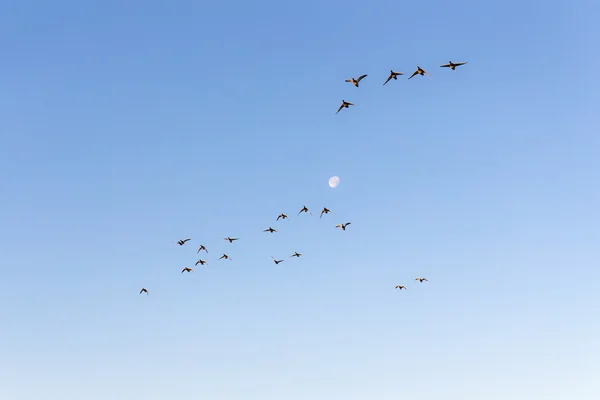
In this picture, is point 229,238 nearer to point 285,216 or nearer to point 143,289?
point 285,216

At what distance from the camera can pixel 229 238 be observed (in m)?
119

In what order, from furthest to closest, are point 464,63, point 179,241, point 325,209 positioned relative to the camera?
point 179,241 < point 325,209 < point 464,63

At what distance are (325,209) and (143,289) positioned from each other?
51.1m

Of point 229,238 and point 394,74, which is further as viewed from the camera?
point 229,238

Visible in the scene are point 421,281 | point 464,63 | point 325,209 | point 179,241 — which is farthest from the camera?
point 421,281

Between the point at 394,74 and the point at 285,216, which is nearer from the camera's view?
the point at 394,74

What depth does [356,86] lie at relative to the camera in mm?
83438

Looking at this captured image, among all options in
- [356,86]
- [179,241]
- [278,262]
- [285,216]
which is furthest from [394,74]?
[179,241]

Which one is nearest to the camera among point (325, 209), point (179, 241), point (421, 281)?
point (325, 209)

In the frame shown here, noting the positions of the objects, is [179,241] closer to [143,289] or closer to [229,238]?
[229,238]

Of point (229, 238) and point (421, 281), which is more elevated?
point (229, 238)

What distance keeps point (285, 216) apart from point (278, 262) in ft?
41.2

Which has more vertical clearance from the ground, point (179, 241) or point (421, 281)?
point (179, 241)

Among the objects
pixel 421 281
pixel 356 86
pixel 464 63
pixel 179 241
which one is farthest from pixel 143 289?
pixel 464 63
